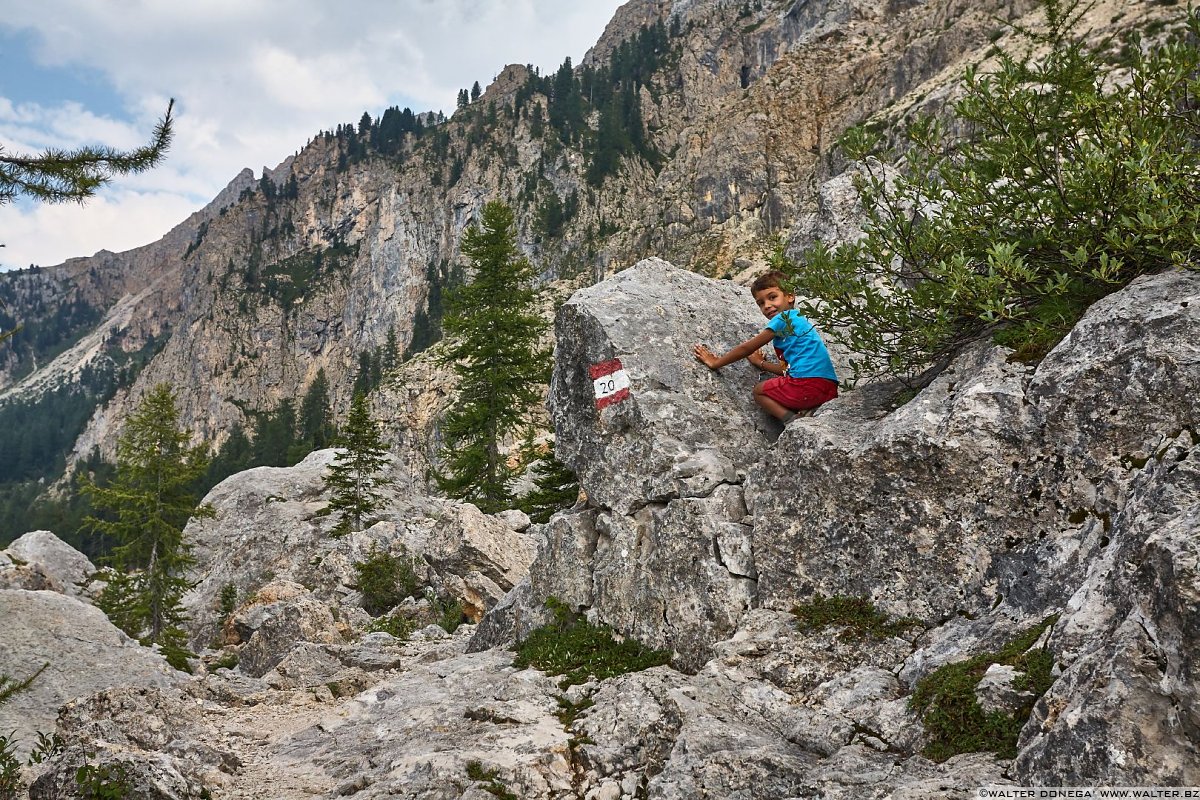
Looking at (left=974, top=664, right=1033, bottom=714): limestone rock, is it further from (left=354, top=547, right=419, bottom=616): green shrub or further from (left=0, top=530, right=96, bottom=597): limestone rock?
(left=0, top=530, right=96, bottom=597): limestone rock

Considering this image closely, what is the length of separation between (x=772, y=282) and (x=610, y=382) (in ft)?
8.32

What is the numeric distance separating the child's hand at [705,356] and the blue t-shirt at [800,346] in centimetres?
99

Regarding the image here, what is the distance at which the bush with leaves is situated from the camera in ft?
21.0

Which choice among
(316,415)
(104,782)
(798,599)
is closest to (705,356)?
(798,599)

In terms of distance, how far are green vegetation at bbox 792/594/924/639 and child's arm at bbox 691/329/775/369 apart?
3.37m

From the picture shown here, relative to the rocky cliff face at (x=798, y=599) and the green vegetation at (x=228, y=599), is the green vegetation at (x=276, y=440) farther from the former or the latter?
the rocky cliff face at (x=798, y=599)

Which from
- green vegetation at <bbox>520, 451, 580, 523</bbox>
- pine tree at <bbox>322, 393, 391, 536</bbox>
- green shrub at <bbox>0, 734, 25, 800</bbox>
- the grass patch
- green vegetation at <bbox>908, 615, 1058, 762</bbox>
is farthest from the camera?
pine tree at <bbox>322, 393, 391, 536</bbox>

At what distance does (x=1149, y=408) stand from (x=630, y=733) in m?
5.16

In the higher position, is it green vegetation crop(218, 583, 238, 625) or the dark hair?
the dark hair

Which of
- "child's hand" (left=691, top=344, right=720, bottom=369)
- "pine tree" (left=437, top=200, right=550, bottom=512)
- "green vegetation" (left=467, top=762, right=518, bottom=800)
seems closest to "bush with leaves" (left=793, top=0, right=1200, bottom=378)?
"child's hand" (left=691, top=344, right=720, bottom=369)

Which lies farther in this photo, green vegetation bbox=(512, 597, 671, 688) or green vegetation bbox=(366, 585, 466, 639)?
green vegetation bbox=(366, 585, 466, 639)

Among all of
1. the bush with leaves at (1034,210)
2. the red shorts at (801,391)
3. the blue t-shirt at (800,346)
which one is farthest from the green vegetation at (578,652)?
the bush with leaves at (1034,210)

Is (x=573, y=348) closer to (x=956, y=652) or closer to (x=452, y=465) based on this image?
(x=956, y=652)

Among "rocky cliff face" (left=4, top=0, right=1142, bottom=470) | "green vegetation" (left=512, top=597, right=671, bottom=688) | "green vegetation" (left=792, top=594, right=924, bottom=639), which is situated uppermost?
"rocky cliff face" (left=4, top=0, right=1142, bottom=470)
